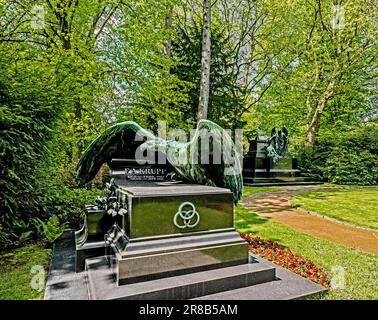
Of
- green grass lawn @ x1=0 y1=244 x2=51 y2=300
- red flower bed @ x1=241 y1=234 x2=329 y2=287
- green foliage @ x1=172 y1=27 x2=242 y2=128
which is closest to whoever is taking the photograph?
green grass lawn @ x1=0 y1=244 x2=51 y2=300

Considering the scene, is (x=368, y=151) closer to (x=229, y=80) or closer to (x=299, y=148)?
(x=299, y=148)

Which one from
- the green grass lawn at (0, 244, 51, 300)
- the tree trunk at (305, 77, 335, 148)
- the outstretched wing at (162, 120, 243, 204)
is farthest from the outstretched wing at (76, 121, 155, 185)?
the tree trunk at (305, 77, 335, 148)

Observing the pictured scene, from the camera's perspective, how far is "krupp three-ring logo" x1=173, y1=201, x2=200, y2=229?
3.47 m

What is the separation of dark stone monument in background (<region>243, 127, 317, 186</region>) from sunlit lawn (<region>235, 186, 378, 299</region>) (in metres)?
9.13

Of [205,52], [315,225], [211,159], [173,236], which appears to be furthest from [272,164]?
[173,236]

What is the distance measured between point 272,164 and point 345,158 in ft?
16.0

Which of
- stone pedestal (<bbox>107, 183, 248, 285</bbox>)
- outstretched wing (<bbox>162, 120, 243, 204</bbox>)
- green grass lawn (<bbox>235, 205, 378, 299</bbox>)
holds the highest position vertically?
outstretched wing (<bbox>162, 120, 243, 204</bbox>)

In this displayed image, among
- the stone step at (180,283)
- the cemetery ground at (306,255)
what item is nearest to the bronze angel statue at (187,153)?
the stone step at (180,283)

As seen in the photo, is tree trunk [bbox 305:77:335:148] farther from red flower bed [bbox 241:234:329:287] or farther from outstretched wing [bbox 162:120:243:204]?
outstretched wing [bbox 162:120:243:204]

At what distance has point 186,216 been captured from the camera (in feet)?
11.5

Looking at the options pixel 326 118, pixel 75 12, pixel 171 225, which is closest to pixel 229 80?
pixel 75 12

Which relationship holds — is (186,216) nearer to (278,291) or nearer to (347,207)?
(278,291)

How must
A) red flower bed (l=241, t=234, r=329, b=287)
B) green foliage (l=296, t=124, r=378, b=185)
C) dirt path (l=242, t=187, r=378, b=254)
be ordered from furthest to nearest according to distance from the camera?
green foliage (l=296, t=124, r=378, b=185) → dirt path (l=242, t=187, r=378, b=254) → red flower bed (l=241, t=234, r=329, b=287)
